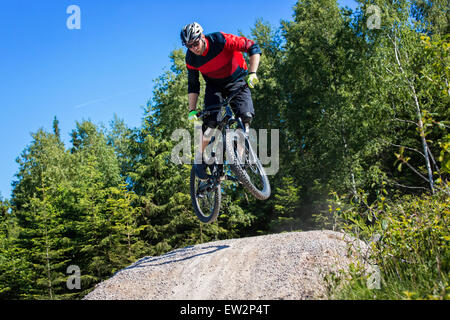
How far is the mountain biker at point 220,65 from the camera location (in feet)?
17.2

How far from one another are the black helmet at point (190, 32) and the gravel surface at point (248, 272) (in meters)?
3.63

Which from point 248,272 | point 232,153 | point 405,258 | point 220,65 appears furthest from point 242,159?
point 405,258

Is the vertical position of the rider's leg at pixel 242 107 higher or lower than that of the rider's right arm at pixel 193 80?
lower

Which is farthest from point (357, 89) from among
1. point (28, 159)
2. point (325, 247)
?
point (28, 159)

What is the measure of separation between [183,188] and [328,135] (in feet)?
35.7

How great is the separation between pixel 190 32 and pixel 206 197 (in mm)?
3354

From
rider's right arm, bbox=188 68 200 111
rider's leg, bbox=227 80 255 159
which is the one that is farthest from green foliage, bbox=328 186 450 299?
rider's right arm, bbox=188 68 200 111

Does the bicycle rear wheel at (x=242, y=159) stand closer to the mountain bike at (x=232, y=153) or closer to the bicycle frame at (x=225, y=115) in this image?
the mountain bike at (x=232, y=153)

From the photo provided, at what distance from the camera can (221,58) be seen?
5465mm

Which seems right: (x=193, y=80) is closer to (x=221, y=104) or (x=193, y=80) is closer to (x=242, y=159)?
(x=221, y=104)

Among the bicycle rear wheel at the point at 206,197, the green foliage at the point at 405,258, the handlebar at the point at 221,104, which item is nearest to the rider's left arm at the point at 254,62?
the handlebar at the point at 221,104

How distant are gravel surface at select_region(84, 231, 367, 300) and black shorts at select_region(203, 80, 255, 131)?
2609mm

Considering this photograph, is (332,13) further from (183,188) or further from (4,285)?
(4,285)

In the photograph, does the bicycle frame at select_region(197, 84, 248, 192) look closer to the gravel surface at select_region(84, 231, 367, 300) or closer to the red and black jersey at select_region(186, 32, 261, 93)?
the red and black jersey at select_region(186, 32, 261, 93)
